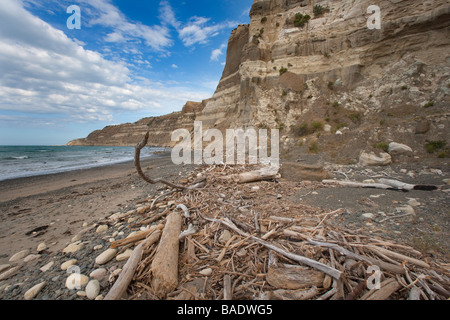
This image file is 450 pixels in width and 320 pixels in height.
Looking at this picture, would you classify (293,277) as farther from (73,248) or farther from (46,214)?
(46,214)

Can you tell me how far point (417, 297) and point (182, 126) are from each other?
5851cm

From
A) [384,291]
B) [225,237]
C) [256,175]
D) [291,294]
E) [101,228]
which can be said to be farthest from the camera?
[256,175]

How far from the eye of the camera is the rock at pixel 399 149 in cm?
809

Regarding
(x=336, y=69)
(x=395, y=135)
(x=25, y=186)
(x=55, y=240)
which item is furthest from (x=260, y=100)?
(x=25, y=186)

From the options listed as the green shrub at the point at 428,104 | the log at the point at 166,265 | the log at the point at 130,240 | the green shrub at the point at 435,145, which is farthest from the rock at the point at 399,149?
the log at the point at 130,240

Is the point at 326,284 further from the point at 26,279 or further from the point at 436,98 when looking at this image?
the point at 436,98

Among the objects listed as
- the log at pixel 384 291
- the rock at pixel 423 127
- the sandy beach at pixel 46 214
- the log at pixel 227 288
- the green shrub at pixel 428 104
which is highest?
the green shrub at pixel 428 104

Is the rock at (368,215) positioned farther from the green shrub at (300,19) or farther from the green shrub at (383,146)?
the green shrub at (300,19)

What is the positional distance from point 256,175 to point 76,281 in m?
5.11

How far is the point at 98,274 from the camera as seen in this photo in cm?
245

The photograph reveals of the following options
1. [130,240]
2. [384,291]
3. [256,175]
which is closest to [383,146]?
[256,175]

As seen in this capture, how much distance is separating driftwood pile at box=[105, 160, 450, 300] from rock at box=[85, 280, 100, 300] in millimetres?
317

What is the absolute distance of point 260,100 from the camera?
16938 millimetres

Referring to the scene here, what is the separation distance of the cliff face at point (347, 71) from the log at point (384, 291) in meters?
9.33
